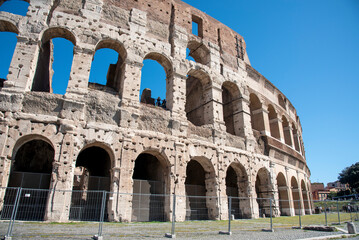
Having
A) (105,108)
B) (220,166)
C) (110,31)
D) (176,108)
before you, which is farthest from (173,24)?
(220,166)

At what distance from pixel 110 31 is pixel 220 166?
854 centimetres

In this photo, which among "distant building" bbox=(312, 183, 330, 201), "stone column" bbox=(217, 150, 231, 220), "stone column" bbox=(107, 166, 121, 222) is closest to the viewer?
"stone column" bbox=(107, 166, 121, 222)

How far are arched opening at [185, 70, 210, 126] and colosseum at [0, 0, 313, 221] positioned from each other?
9 centimetres

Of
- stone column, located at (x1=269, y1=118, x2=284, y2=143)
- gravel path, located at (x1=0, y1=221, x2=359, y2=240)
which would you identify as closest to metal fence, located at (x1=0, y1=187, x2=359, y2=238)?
gravel path, located at (x1=0, y1=221, x2=359, y2=240)

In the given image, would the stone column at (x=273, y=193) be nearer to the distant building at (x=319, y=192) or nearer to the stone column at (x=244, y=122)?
the stone column at (x=244, y=122)

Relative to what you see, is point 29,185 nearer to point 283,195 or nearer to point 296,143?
point 283,195

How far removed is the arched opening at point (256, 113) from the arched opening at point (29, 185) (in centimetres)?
1288

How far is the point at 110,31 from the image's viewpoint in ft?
38.1

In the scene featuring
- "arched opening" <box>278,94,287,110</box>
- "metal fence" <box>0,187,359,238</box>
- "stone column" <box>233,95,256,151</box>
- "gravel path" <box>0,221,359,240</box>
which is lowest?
"gravel path" <box>0,221,359,240</box>

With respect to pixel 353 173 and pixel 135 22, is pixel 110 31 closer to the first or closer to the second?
pixel 135 22

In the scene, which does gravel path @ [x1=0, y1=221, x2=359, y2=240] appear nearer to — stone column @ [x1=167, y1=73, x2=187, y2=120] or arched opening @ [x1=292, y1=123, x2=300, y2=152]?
stone column @ [x1=167, y1=73, x2=187, y2=120]

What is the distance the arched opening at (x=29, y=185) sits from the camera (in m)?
8.77

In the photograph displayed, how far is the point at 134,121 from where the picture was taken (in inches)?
420

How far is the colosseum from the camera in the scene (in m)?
9.16
